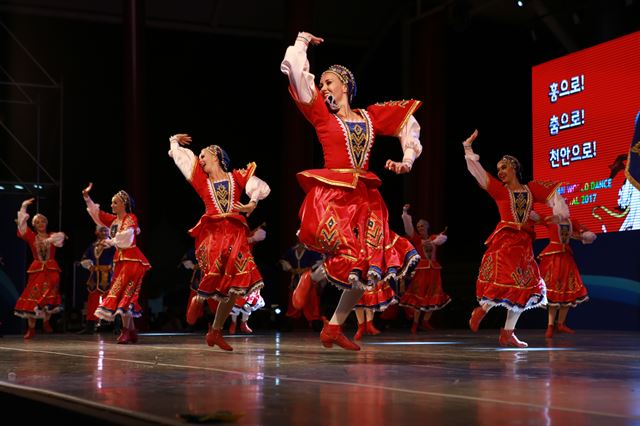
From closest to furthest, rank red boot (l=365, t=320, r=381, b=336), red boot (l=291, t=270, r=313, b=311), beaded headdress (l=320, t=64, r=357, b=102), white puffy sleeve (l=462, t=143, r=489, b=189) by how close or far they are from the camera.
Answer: red boot (l=291, t=270, r=313, b=311) → beaded headdress (l=320, t=64, r=357, b=102) → white puffy sleeve (l=462, t=143, r=489, b=189) → red boot (l=365, t=320, r=381, b=336)

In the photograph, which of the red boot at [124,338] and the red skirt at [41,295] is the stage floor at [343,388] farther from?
the red skirt at [41,295]

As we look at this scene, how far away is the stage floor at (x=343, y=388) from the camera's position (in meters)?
2.23

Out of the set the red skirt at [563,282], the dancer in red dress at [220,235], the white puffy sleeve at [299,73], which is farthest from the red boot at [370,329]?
the white puffy sleeve at [299,73]

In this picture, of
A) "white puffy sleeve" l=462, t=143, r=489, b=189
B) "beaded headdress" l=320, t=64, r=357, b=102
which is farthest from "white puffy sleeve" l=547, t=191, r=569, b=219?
"beaded headdress" l=320, t=64, r=357, b=102

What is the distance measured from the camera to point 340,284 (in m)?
4.55

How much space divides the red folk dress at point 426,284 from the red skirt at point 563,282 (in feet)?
5.96

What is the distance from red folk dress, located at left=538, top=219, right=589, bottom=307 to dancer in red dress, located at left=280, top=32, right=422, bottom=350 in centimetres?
503

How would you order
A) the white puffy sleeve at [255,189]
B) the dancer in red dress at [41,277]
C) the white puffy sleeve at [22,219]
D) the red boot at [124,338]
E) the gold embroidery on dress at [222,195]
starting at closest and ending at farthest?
1. the gold embroidery on dress at [222,195]
2. the white puffy sleeve at [255,189]
3. the red boot at [124,338]
4. the white puffy sleeve at [22,219]
5. the dancer in red dress at [41,277]

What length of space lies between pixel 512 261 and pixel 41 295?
5.99m

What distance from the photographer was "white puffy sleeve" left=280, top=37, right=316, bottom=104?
4.79 metres

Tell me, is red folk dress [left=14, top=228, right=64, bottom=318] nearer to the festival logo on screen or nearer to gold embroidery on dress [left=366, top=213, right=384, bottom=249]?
the festival logo on screen

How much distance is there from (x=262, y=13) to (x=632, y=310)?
314 inches

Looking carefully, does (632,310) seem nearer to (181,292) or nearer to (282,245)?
(282,245)

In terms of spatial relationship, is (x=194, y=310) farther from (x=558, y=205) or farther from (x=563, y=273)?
(x=563, y=273)
